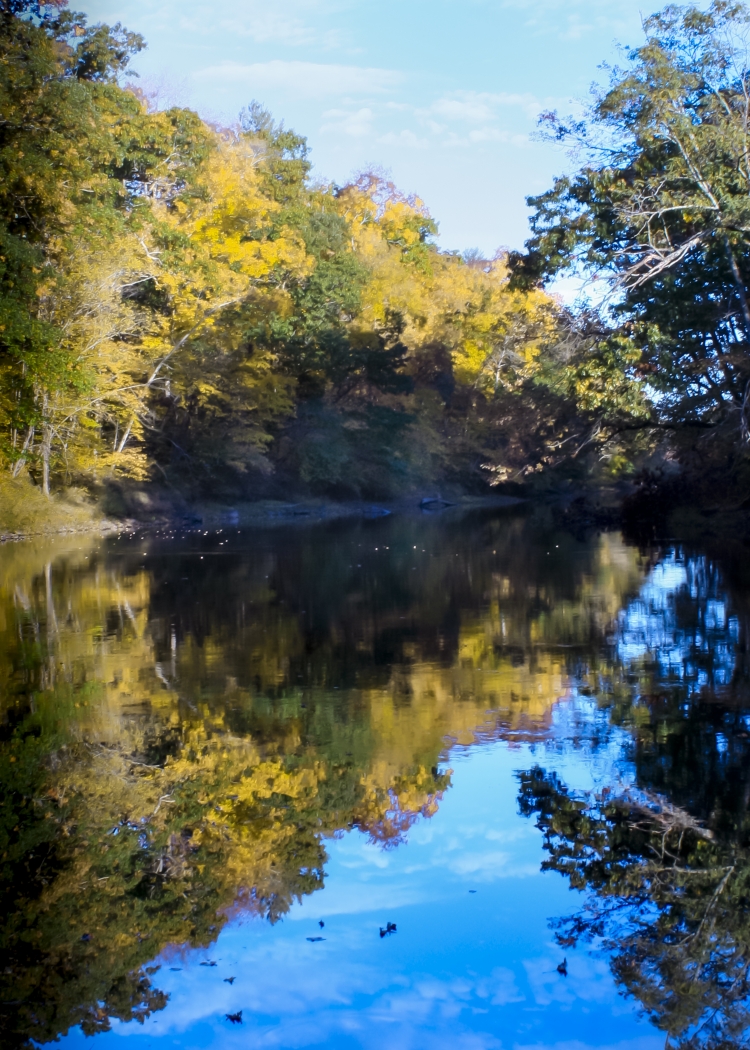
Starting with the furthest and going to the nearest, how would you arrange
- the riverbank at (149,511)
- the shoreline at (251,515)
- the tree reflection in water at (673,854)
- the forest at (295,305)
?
the shoreline at (251,515) → the riverbank at (149,511) → the forest at (295,305) → the tree reflection in water at (673,854)

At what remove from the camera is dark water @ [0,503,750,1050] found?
11.8ft

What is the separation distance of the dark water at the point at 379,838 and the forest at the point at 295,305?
14.9 m

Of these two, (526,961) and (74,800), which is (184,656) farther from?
(526,961)

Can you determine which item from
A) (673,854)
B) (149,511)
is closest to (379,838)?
(673,854)

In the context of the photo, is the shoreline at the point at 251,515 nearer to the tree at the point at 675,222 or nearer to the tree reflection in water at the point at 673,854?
the tree at the point at 675,222

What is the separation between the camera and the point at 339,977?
3816mm

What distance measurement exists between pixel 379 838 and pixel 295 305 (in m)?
48.1

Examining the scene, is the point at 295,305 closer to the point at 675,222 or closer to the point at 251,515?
the point at 251,515

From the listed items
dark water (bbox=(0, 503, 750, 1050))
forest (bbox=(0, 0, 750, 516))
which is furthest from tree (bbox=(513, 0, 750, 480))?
dark water (bbox=(0, 503, 750, 1050))

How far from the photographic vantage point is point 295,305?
51.7 m

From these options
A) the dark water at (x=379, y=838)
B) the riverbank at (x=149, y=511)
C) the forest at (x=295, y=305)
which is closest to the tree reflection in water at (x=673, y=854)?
the dark water at (x=379, y=838)

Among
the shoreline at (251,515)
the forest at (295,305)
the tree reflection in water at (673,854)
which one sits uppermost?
the forest at (295,305)

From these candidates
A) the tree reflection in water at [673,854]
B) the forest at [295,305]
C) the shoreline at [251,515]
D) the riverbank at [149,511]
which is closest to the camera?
the tree reflection in water at [673,854]

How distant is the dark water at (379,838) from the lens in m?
3.61
